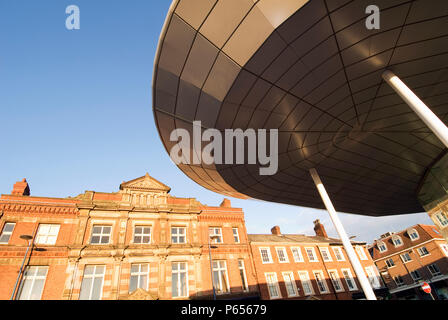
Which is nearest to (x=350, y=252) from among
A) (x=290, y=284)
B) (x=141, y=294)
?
(x=141, y=294)

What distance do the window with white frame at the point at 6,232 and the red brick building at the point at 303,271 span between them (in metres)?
23.2

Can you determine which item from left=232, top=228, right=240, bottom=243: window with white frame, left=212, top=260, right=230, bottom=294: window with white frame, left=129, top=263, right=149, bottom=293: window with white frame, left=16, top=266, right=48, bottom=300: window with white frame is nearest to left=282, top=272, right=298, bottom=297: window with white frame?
left=232, top=228, right=240, bottom=243: window with white frame

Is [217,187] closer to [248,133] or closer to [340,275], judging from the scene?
[248,133]

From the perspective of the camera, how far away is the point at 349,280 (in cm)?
3225

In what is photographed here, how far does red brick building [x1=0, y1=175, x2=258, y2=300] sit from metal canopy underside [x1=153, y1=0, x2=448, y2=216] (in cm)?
1246

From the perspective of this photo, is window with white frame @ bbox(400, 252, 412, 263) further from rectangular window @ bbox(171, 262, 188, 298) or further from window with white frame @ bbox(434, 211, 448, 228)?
rectangular window @ bbox(171, 262, 188, 298)

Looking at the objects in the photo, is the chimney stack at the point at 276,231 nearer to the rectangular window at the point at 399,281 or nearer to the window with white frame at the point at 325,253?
the window with white frame at the point at 325,253

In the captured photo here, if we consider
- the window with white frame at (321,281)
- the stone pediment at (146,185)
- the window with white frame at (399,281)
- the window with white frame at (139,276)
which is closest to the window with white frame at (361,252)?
the window with white frame at (321,281)

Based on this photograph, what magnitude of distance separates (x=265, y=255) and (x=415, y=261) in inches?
1414

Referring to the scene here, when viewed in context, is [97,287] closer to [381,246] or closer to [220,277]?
[220,277]

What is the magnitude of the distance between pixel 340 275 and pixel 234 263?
16.8 metres

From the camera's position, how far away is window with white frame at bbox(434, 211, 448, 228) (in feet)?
52.3

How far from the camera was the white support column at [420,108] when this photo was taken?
7.82 m
